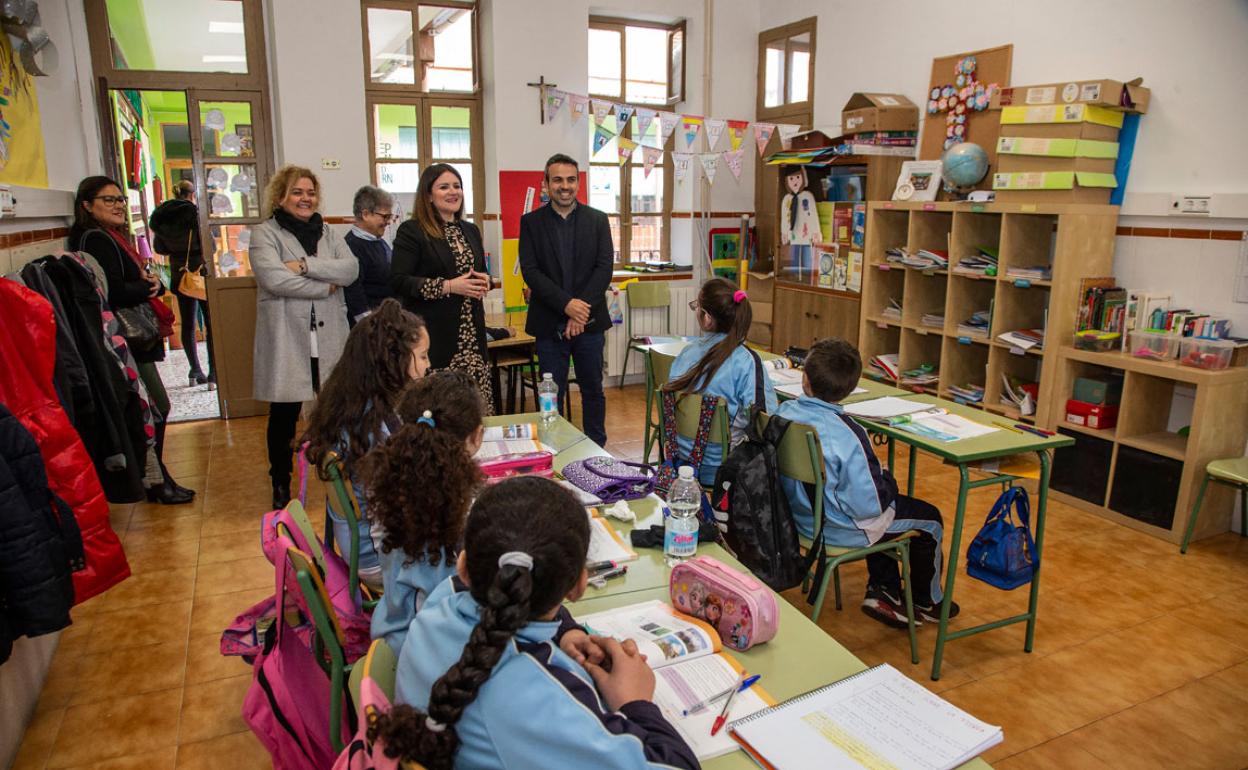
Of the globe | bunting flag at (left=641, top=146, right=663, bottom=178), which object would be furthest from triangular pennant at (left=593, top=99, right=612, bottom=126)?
the globe

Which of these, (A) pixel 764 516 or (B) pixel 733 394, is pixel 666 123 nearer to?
(B) pixel 733 394

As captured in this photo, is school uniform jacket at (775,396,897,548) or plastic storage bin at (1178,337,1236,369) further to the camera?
plastic storage bin at (1178,337,1236,369)

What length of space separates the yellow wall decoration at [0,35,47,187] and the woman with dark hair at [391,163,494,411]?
4.79ft

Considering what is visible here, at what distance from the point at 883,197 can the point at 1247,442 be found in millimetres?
2472

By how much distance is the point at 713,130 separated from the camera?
5992mm

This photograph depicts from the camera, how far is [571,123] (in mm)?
5984

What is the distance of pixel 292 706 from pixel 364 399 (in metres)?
0.77

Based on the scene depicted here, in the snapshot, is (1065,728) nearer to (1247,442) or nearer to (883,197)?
(1247,442)

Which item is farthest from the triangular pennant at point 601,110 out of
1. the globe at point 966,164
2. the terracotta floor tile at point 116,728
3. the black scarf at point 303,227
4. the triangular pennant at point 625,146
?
the terracotta floor tile at point 116,728

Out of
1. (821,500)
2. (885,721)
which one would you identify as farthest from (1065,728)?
(885,721)

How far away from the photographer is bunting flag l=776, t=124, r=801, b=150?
19.5 ft

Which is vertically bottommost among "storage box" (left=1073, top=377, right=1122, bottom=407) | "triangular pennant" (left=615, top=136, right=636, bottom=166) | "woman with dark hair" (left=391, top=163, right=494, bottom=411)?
"storage box" (left=1073, top=377, right=1122, bottom=407)

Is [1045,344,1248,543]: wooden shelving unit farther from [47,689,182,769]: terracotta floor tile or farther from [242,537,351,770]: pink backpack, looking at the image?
[47,689,182,769]: terracotta floor tile

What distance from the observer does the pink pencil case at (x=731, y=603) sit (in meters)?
1.44
